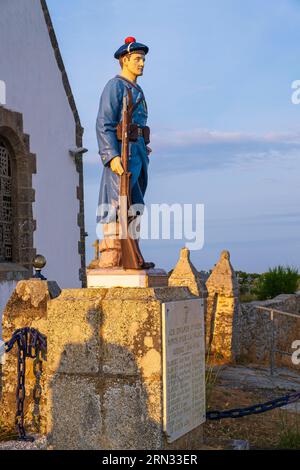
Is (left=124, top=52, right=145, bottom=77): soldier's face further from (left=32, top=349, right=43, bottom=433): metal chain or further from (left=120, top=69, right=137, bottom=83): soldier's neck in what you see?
(left=32, top=349, right=43, bottom=433): metal chain

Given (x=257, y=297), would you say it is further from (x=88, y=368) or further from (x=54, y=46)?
(x=88, y=368)

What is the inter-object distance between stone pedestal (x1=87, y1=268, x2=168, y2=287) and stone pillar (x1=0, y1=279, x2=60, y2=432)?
4.80 ft

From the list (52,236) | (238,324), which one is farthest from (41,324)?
(52,236)

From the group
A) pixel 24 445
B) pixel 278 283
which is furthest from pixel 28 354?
pixel 278 283

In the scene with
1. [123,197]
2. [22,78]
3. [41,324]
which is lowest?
[41,324]

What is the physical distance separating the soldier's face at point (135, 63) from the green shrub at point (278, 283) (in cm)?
1195

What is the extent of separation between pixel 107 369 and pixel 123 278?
71 cm

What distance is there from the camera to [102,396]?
16.0 feet

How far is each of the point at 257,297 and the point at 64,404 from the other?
42.0 feet

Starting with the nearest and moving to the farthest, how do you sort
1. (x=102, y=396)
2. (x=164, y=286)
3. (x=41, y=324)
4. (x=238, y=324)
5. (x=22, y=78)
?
(x=102, y=396) < (x=164, y=286) < (x=41, y=324) < (x=238, y=324) < (x=22, y=78)

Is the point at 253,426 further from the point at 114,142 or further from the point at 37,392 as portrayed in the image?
the point at 114,142

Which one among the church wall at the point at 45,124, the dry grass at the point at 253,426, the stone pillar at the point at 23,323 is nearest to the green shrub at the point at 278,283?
the church wall at the point at 45,124

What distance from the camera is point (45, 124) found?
13055 millimetres

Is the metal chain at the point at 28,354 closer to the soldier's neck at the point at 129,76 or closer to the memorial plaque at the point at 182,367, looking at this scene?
the memorial plaque at the point at 182,367
